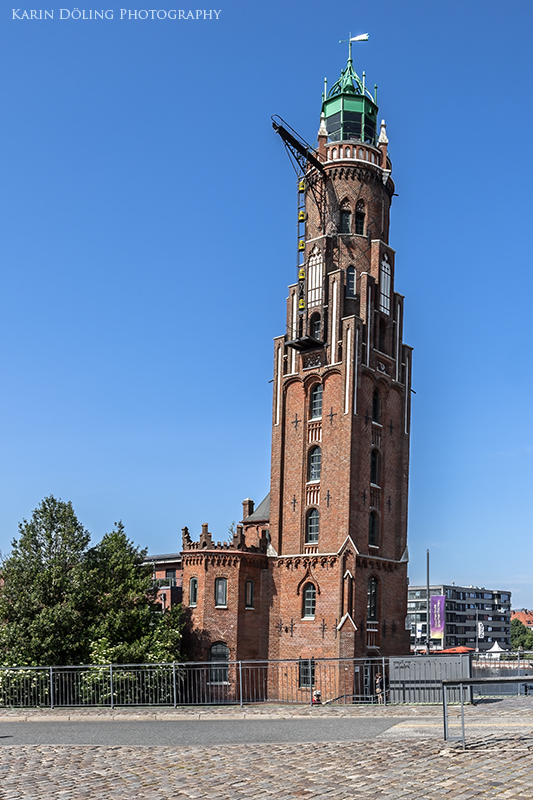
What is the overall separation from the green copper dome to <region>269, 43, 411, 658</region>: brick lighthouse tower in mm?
92

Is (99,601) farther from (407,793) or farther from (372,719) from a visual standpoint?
(407,793)

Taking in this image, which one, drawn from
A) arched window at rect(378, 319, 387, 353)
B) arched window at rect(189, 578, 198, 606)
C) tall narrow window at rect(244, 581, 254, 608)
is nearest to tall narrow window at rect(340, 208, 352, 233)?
arched window at rect(378, 319, 387, 353)

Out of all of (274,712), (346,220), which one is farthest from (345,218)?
(274,712)

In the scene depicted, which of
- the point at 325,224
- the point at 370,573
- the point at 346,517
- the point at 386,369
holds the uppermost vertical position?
the point at 325,224

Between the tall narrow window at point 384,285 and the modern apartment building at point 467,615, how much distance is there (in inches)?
3859

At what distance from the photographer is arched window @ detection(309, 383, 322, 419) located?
45.2m

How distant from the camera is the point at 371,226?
48.2 meters

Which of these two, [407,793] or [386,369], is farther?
[386,369]

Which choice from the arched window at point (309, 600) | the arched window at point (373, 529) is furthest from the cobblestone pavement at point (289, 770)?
the arched window at point (373, 529)

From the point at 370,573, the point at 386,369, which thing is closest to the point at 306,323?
the point at 386,369

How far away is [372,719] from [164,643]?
2097 cm

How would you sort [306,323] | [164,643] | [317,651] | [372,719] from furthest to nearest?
[306,323] → [317,651] → [164,643] → [372,719]

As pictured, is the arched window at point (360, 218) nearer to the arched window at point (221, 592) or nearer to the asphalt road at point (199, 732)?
the arched window at point (221, 592)

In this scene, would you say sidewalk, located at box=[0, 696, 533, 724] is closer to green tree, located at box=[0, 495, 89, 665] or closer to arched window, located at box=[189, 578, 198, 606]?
green tree, located at box=[0, 495, 89, 665]
